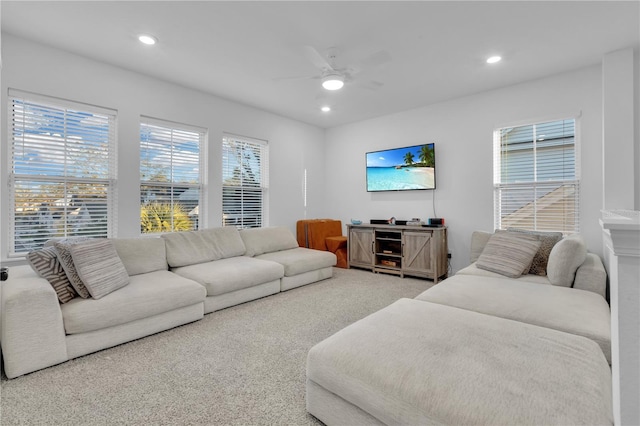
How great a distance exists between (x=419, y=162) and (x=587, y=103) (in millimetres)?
2129

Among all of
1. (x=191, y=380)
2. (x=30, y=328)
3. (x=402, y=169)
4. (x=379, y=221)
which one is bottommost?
(x=191, y=380)

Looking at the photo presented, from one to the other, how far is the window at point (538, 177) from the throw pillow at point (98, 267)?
15.3ft

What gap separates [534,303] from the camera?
2168mm

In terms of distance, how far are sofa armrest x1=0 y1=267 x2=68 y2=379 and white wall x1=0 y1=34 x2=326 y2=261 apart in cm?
127

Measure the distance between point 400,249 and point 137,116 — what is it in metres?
4.17

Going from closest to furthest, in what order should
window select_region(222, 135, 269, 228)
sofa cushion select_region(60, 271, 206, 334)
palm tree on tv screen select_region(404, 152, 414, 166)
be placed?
1. sofa cushion select_region(60, 271, 206, 334)
2. window select_region(222, 135, 269, 228)
3. palm tree on tv screen select_region(404, 152, 414, 166)

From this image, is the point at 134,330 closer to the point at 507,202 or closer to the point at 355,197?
the point at 355,197

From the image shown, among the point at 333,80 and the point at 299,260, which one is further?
the point at 299,260

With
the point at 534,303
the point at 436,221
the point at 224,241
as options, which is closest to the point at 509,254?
the point at 534,303

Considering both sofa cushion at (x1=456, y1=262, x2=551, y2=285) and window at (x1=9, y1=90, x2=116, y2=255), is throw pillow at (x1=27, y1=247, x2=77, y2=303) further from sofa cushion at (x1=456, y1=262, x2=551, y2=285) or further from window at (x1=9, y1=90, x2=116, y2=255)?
sofa cushion at (x1=456, y1=262, x2=551, y2=285)

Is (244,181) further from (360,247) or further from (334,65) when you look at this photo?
(334,65)

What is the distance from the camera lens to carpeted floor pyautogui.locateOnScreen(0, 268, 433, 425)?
5.34ft

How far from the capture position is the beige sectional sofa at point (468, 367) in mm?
1075

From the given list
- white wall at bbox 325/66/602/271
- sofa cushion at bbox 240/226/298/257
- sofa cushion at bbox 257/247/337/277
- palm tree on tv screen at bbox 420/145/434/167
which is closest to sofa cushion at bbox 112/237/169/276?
sofa cushion at bbox 240/226/298/257
